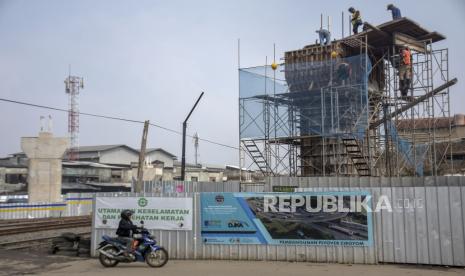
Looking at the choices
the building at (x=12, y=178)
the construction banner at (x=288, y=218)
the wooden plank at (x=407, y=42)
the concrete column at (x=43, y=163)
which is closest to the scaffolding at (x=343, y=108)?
the wooden plank at (x=407, y=42)

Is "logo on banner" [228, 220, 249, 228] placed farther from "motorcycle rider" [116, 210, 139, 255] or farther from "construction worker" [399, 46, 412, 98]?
"construction worker" [399, 46, 412, 98]

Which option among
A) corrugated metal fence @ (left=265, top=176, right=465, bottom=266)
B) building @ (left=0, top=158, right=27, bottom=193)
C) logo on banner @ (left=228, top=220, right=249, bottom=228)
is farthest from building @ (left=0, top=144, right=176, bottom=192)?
corrugated metal fence @ (left=265, top=176, right=465, bottom=266)

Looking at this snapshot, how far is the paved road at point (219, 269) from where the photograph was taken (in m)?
11.3

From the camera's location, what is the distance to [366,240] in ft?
40.6

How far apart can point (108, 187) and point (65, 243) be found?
2029 inches

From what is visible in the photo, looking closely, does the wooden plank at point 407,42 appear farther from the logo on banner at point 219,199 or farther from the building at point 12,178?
the building at point 12,178

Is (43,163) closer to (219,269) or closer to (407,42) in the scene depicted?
(407,42)

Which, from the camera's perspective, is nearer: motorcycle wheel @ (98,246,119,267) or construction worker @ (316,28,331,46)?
motorcycle wheel @ (98,246,119,267)

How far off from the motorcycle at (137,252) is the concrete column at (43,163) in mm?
33706

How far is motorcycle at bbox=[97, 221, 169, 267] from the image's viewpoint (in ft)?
40.8

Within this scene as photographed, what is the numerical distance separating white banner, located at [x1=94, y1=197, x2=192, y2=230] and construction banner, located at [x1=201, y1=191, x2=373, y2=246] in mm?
570

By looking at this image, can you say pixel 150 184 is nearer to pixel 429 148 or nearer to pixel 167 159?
pixel 429 148

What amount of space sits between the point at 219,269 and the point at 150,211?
10.4 ft

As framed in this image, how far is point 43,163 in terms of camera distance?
144ft
